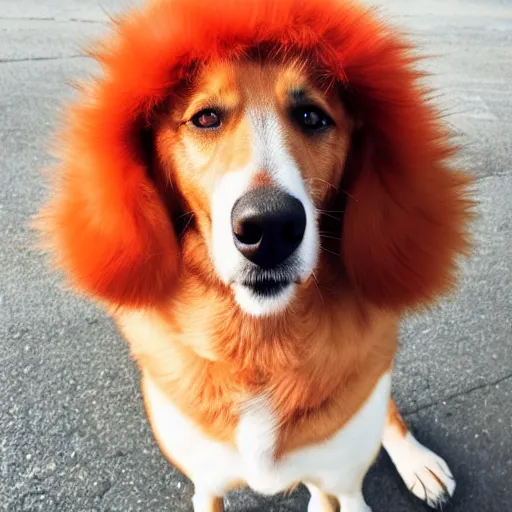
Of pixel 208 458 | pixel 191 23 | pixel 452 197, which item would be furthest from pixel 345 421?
pixel 191 23

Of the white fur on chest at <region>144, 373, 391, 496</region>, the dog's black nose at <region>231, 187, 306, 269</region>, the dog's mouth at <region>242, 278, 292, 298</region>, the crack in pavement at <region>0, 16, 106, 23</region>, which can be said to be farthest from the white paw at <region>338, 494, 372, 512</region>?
the crack in pavement at <region>0, 16, 106, 23</region>

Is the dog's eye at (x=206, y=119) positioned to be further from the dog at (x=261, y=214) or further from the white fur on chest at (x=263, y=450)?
the white fur on chest at (x=263, y=450)

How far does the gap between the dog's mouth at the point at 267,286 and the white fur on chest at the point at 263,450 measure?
27cm

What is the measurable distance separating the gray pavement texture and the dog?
0.24 m

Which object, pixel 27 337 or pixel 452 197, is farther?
pixel 27 337

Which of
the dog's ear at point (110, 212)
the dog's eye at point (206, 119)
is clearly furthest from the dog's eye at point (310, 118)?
the dog's ear at point (110, 212)

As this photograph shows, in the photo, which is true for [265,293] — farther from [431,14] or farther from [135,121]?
[431,14]

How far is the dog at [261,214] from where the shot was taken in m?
0.97

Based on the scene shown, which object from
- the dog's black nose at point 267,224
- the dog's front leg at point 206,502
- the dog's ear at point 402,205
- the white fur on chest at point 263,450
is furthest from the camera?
the dog's front leg at point 206,502

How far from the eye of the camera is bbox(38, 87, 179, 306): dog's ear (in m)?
1.01

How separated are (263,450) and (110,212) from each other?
58 cm

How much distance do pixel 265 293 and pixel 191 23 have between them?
46 cm

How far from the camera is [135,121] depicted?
1.03 metres

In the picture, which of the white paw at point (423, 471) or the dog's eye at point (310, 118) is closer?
the dog's eye at point (310, 118)
